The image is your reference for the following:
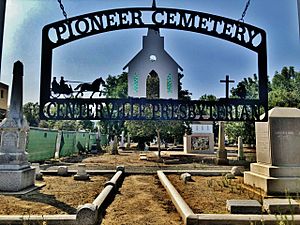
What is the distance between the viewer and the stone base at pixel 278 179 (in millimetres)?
6969

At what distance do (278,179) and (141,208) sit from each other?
3537 millimetres

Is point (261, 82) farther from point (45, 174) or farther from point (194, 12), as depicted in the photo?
point (45, 174)

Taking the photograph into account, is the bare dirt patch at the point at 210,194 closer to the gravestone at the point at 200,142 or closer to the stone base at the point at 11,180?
the stone base at the point at 11,180

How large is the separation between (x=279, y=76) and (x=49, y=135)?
44600mm

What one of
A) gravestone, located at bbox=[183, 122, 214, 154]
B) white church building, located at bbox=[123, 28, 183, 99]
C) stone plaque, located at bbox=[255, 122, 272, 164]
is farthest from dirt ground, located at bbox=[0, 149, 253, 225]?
gravestone, located at bbox=[183, 122, 214, 154]

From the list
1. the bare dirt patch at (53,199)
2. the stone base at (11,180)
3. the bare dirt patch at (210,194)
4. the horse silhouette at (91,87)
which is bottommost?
the bare dirt patch at (53,199)

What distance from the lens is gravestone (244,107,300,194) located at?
703 cm

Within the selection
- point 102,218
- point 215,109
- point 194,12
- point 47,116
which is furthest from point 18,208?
point 194,12

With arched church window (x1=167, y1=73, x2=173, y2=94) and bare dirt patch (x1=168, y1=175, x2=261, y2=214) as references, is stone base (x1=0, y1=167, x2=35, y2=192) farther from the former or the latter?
arched church window (x1=167, y1=73, x2=173, y2=94)

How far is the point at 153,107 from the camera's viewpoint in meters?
3.86

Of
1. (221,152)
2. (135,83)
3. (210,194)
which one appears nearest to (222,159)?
(221,152)

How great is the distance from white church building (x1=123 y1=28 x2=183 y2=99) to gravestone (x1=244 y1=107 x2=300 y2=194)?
4.15 m

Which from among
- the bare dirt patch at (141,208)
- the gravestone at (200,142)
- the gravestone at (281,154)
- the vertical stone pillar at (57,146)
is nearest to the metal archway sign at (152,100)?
the bare dirt patch at (141,208)

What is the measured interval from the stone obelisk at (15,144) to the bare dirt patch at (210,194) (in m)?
4.09
